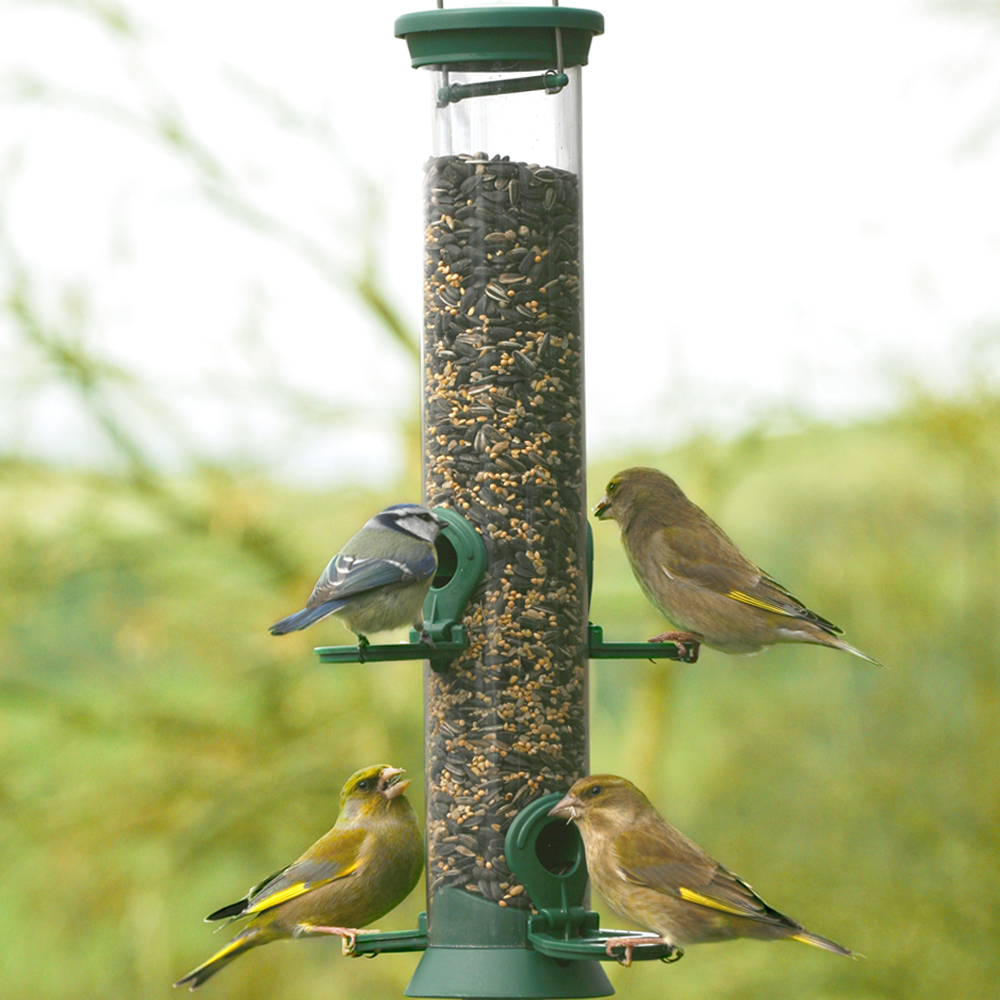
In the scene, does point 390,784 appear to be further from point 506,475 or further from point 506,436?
point 506,436

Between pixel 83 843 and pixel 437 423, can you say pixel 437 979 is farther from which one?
pixel 83 843

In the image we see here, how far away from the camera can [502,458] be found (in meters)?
4.81

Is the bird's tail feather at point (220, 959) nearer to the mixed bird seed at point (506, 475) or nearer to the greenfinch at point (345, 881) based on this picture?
the greenfinch at point (345, 881)

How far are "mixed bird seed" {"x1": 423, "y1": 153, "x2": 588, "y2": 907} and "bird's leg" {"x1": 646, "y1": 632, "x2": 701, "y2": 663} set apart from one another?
415mm

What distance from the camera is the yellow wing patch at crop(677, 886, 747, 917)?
434cm

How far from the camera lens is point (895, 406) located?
10133 mm

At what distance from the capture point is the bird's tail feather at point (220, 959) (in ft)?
14.0

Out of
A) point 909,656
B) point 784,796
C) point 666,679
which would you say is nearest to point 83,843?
point 666,679

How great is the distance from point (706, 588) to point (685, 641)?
23 cm

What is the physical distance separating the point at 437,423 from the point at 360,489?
548cm

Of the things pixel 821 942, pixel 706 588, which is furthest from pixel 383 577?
pixel 821 942

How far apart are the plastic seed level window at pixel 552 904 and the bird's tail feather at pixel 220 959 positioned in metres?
0.40

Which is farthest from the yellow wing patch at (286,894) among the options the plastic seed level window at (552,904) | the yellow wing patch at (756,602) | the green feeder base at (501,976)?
the yellow wing patch at (756,602)

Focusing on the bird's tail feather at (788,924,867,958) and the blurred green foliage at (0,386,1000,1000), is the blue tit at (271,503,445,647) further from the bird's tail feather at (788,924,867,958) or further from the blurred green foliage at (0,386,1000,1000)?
the blurred green foliage at (0,386,1000,1000)
